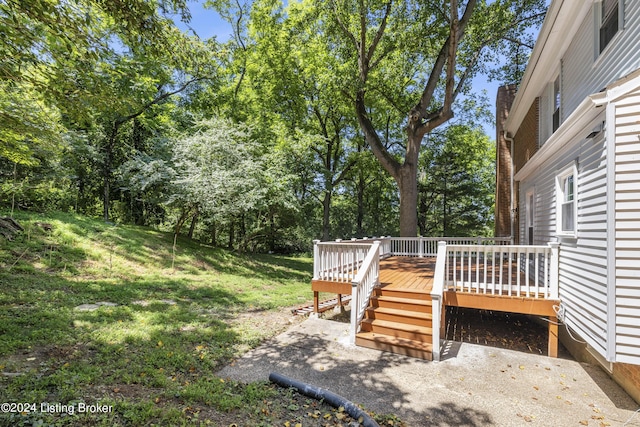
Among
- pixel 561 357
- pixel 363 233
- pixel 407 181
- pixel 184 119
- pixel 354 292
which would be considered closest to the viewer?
pixel 561 357

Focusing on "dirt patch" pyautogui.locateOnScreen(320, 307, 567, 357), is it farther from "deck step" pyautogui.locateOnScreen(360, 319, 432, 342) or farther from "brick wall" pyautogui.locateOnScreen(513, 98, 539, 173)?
"brick wall" pyautogui.locateOnScreen(513, 98, 539, 173)

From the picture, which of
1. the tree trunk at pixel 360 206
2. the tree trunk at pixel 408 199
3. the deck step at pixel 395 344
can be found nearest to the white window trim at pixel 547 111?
the tree trunk at pixel 408 199

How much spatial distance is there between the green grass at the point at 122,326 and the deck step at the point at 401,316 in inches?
87.1

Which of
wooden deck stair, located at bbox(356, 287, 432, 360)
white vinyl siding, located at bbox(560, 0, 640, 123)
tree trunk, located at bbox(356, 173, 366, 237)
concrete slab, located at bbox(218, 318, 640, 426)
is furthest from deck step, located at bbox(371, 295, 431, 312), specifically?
tree trunk, located at bbox(356, 173, 366, 237)

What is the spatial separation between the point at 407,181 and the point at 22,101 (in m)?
11.6

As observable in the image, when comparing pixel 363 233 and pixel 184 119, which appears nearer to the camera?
pixel 184 119

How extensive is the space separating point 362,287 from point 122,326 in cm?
438

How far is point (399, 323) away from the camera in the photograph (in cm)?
573

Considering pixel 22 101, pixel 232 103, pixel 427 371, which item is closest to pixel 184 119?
pixel 232 103

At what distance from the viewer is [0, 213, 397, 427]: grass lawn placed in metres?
3.11

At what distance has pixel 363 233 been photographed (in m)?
22.7

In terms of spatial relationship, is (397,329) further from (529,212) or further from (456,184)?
(456,184)

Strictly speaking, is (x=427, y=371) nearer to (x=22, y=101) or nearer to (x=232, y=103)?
(x=22, y=101)

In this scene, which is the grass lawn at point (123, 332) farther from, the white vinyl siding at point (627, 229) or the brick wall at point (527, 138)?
the brick wall at point (527, 138)
